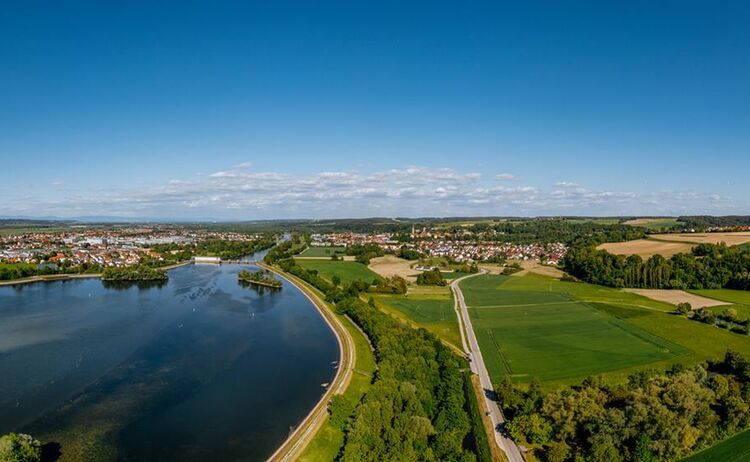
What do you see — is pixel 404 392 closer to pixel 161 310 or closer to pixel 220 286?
pixel 161 310

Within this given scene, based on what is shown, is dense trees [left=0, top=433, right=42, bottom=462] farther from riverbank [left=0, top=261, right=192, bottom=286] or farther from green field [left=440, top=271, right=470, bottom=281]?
riverbank [left=0, top=261, right=192, bottom=286]

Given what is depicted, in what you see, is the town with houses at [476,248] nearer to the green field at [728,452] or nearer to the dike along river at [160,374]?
the dike along river at [160,374]

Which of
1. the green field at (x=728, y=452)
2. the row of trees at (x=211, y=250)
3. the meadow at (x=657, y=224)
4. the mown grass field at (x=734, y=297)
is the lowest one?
the green field at (x=728, y=452)

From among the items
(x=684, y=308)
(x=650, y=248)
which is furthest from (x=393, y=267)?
(x=684, y=308)

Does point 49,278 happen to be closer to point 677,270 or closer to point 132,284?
point 132,284

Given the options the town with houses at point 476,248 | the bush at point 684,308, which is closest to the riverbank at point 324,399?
the bush at point 684,308

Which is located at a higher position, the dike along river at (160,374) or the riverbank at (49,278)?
the riverbank at (49,278)
